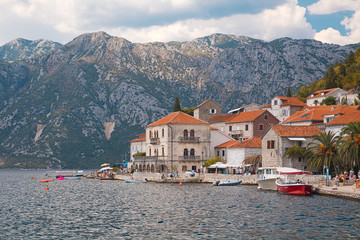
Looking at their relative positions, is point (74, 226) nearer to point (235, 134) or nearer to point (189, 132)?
point (189, 132)

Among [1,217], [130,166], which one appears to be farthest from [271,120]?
[1,217]

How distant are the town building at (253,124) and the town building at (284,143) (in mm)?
25740

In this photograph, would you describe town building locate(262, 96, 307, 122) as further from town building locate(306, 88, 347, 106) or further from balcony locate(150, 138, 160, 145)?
balcony locate(150, 138, 160, 145)

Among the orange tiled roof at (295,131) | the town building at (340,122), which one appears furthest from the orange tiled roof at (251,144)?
the town building at (340,122)

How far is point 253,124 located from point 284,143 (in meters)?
30.3

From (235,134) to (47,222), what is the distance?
76.4 meters

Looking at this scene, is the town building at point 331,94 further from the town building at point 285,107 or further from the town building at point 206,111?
the town building at point 206,111

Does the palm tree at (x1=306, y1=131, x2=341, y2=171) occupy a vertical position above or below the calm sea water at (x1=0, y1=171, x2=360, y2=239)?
above

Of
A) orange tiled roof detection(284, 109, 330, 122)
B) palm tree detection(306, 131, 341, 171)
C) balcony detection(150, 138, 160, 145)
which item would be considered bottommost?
palm tree detection(306, 131, 341, 171)

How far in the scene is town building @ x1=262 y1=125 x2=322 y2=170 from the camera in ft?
247

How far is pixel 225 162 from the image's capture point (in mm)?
94188

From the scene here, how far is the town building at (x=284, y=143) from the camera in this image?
75188 mm

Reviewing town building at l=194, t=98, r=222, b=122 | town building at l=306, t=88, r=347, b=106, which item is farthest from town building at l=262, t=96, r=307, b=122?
town building at l=194, t=98, r=222, b=122

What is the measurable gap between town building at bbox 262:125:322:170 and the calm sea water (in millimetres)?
20210
